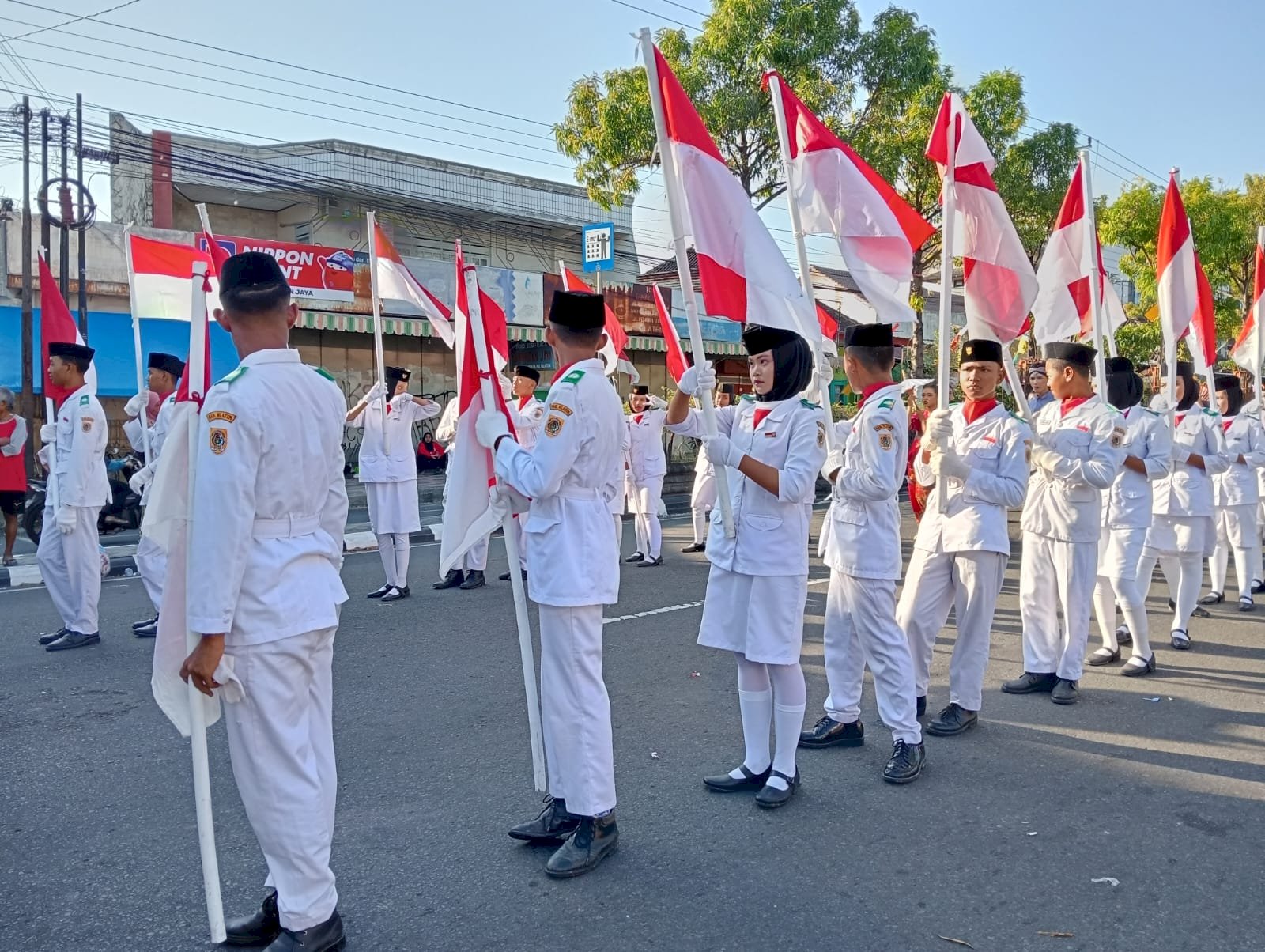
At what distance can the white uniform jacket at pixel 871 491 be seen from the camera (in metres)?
4.58

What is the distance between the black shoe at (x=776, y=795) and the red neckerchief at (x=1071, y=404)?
3096 mm

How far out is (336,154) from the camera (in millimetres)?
24000

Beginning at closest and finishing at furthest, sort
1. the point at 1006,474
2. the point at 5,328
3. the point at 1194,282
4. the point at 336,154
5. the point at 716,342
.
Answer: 1. the point at 1006,474
2. the point at 1194,282
3. the point at 5,328
4. the point at 336,154
5. the point at 716,342

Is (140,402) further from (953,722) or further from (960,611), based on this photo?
(953,722)

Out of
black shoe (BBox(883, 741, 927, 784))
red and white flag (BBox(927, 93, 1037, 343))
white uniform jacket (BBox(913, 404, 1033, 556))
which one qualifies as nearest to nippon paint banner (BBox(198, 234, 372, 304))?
red and white flag (BBox(927, 93, 1037, 343))

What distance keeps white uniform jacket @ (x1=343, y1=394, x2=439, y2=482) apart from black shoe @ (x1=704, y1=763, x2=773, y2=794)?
5702mm

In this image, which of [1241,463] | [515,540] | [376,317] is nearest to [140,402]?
[376,317]

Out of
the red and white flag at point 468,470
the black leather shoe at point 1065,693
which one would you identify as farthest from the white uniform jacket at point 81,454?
the black leather shoe at point 1065,693

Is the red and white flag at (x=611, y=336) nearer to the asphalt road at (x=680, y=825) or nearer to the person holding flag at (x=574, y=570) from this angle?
the asphalt road at (x=680, y=825)

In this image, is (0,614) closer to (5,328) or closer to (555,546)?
(555,546)

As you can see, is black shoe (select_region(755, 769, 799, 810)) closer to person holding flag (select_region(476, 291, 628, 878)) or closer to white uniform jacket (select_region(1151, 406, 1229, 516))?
person holding flag (select_region(476, 291, 628, 878))

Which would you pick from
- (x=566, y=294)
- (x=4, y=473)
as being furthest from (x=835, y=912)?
(x=4, y=473)

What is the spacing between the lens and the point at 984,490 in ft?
17.0

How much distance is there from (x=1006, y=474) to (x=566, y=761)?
2803mm
